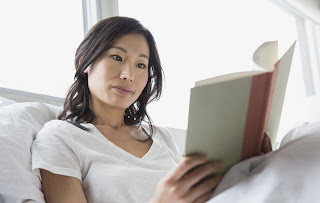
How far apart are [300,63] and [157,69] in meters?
2.67

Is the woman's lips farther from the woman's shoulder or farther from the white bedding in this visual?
the white bedding

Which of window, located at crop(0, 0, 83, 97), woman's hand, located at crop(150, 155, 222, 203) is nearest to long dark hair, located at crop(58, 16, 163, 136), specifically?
window, located at crop(0, 0, 83, 97)

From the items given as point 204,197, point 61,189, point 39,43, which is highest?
point 39,43

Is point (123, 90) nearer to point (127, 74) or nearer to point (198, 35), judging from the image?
point (127, 74)

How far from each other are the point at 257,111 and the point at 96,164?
538mm

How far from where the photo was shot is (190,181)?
0.61m

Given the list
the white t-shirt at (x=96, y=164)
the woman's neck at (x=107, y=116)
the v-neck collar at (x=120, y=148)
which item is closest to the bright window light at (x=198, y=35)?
the woman's neck at (x=107, y=116)

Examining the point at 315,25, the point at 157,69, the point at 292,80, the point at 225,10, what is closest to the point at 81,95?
the point at 157,69

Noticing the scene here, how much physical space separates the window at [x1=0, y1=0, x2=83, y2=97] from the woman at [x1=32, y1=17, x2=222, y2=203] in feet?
1.19

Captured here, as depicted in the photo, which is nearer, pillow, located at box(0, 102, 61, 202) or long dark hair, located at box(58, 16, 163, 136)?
pillow, located at box(0, 102, 61, 202)

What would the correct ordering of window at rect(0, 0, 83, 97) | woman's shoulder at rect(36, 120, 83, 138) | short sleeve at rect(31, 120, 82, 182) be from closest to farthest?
short sleeve at rect(31, 120, 82, 182) < woman's shoulder at rect(36, 120, 83, 138) < window at rect(0, 0, 83, 97)

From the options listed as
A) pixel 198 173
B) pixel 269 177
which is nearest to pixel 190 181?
pixel 198 173

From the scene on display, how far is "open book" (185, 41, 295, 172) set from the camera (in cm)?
56

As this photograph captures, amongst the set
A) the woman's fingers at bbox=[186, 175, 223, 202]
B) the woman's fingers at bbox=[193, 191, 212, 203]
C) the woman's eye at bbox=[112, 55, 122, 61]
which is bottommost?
the woman's fingers at bbox=[193, 191, 212, 203]
